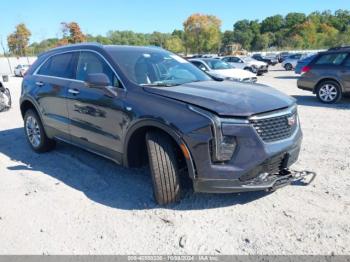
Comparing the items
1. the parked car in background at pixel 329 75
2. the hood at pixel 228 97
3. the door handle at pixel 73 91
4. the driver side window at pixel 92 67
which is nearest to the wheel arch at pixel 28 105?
the door handle at pixel 73 91

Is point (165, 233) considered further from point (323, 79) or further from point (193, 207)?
point (323, 79)

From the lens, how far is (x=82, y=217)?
3.46 m

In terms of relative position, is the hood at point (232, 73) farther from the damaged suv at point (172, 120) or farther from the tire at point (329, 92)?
the damaged suv at point (172, 120)

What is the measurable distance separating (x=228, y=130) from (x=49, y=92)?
3245 millimetres

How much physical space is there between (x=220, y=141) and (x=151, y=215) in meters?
1.16

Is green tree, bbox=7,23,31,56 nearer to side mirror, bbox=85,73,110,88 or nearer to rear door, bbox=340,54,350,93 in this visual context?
rear door, bbox=340,54,350,93

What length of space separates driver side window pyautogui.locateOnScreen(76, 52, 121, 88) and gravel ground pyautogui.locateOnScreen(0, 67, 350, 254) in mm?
1387

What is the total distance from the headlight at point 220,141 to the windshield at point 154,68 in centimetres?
107

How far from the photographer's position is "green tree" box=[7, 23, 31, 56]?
198ft

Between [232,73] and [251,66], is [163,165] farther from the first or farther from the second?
[251,66]

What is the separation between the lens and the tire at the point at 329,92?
9.68m

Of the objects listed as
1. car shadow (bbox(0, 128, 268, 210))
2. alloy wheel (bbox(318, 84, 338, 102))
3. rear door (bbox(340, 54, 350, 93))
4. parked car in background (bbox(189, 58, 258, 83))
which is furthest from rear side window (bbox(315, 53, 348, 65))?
car shadow (bbox(0, 128, 268, 210))

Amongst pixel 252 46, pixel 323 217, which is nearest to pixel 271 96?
pixel 323 217

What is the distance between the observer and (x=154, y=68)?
4203 mm
